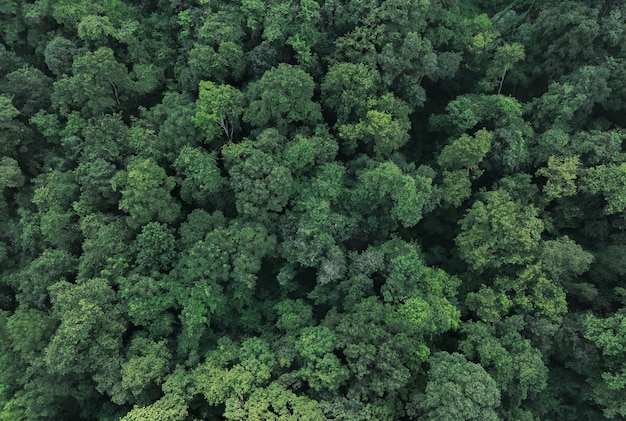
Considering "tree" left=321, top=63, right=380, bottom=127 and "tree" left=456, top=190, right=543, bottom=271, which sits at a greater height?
"tree" left=321, top=63, right=380, bottom=127

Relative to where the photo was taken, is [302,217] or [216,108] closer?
[302,217]

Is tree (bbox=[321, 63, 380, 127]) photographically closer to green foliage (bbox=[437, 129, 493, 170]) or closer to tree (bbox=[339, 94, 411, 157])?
tree (bbox=[339, 94, 411, 157])

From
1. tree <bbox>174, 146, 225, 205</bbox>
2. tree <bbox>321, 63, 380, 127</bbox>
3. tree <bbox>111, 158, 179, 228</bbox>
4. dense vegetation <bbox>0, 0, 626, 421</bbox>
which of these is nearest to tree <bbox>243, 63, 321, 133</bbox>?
dense vegetation <bbox>0, 0, 626, 421</bbox>

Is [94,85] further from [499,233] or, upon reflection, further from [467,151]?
[499,233]

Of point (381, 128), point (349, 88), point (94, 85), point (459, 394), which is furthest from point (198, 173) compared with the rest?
point (459, 394)

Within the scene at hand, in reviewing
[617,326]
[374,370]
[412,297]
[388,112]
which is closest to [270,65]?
[388,112]

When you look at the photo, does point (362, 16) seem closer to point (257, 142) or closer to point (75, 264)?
point (257, 142)

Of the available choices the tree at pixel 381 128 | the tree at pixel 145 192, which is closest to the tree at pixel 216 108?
the tree at pixel 145 192

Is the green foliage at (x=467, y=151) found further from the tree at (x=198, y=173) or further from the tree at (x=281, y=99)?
the tree at (x=198, y=173)
